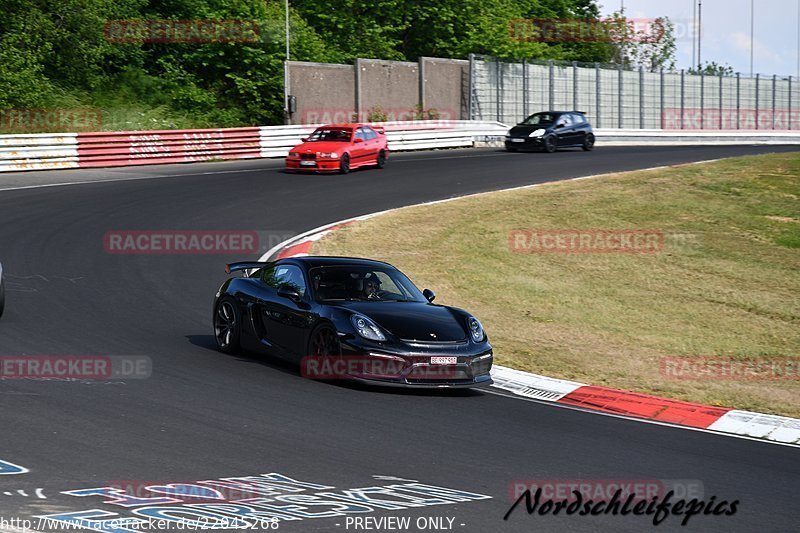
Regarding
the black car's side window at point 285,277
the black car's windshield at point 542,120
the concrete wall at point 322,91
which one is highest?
the concrete wall at point 322,91

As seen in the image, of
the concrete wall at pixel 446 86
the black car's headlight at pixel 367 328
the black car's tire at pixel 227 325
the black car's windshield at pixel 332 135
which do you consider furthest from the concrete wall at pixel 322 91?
the black car's headlight at pixel 367 328

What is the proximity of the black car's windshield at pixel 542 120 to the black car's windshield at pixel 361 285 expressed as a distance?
28322mm

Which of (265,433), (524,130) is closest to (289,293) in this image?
(265,433)

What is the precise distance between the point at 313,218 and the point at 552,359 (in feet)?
36.5

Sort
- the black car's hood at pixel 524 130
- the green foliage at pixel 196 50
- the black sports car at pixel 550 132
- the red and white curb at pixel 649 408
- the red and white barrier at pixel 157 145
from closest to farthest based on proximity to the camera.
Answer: the red and white curb at pixel 649 408, the red and white barrier at pixel 157 145, the green foliage at pixel 196 50, the black sports car at pixel 550 132, the black car's hood at pixel 524 130

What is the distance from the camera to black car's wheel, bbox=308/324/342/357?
10.9 metres

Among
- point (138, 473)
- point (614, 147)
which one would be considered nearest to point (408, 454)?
point (138, 473)

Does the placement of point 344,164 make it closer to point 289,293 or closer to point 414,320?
point 289,293

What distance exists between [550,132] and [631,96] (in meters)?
13.6

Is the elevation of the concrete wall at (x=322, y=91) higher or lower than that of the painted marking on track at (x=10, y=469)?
higher

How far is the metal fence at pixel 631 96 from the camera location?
4638cm

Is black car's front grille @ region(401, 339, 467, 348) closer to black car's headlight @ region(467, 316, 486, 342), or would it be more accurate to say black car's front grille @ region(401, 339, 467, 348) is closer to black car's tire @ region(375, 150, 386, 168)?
black car's headlight @ region(467, 316, 486, 342)

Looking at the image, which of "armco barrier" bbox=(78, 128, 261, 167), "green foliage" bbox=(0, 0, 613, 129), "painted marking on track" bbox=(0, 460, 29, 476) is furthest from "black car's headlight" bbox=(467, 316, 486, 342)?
"green foliage" bbox=(0, 0, 613, 129)

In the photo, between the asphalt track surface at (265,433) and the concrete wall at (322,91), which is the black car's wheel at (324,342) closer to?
the asphalt track surface at (265,433)
